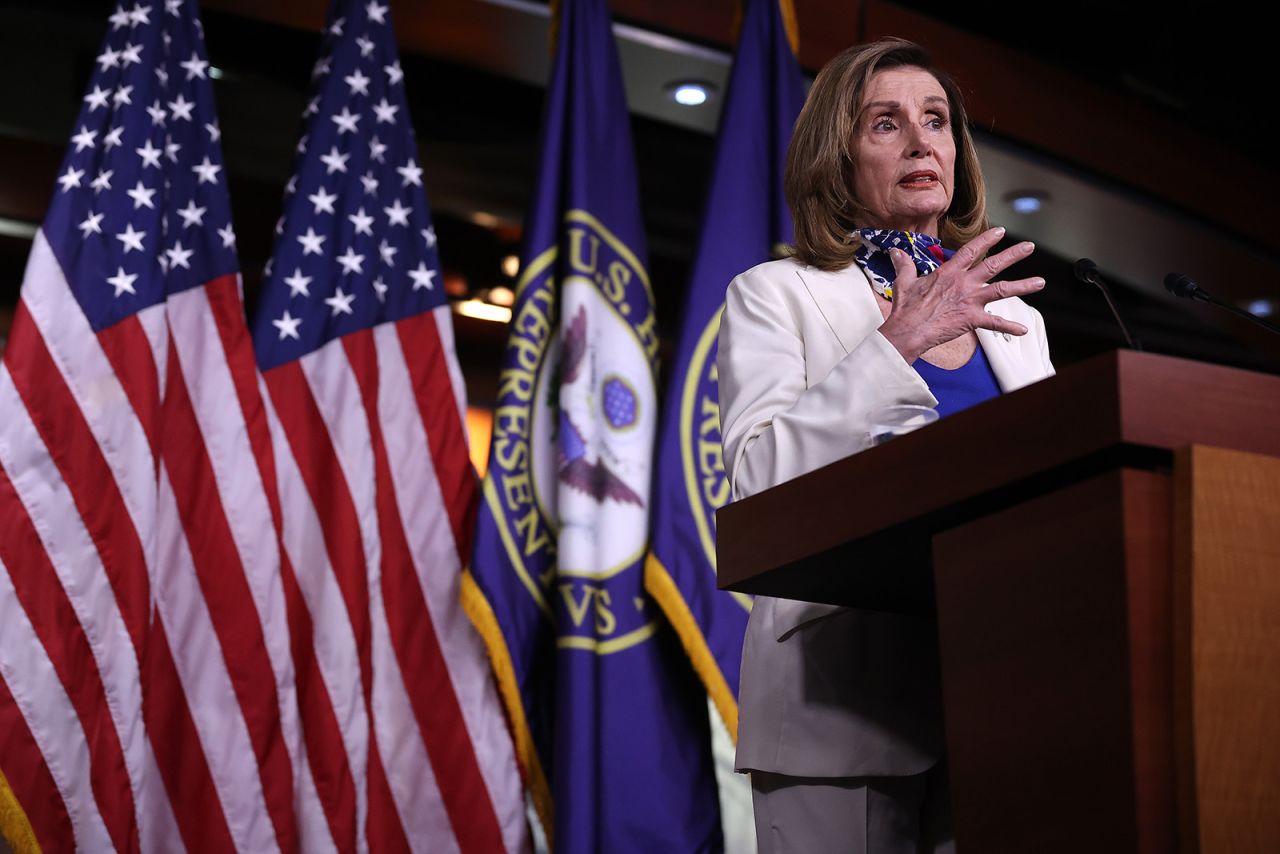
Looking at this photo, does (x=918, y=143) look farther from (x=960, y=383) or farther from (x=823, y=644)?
(x=823, y=644)

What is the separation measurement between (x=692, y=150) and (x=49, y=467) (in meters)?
3.14

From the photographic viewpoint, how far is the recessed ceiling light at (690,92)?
4109mm

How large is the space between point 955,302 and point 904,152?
1.76 feet

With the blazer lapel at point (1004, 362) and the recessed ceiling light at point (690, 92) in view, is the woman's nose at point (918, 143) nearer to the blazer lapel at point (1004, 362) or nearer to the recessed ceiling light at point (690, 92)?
the blazer lapel at point (1004, 362)

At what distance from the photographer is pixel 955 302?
1377 mm

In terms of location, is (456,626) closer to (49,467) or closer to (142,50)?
(49,467)

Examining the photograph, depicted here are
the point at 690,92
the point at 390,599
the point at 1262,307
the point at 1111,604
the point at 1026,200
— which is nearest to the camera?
the point at 1111,604

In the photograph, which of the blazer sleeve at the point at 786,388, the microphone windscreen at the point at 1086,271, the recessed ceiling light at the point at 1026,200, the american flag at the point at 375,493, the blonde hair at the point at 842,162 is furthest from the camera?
the recessed ceiling light at the point at 1026,200

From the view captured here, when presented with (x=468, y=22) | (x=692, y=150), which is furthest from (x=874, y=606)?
(x=692, y=150)

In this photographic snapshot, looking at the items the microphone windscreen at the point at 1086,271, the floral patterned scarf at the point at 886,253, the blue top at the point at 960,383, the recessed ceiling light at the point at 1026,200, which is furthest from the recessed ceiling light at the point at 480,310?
the microphone windscreen at the point at 1086,271

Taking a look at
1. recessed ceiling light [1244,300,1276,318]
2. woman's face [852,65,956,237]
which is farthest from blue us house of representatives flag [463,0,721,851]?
recessed ceiling light [1244,300,1276,318]

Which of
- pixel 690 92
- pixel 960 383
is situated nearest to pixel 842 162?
pixel 960 383

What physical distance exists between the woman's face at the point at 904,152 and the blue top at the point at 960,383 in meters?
0.26

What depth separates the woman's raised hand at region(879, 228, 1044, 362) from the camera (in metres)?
1.37
